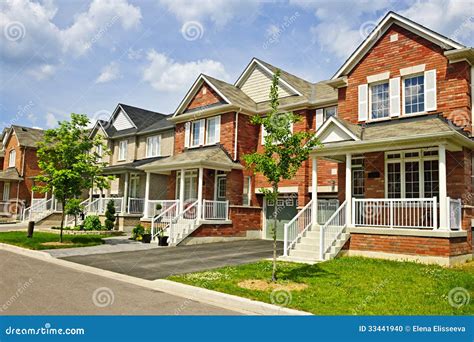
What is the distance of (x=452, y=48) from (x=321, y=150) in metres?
6.12

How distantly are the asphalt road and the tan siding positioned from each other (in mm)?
16049

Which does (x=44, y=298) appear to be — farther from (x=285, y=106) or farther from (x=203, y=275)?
(x=285, y=106)

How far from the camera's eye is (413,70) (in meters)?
15.8

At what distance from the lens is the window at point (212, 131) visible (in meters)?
23.5

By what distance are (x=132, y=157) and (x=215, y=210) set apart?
1240cm

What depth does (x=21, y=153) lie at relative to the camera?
37250 mm

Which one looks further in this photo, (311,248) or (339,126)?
(339,126)

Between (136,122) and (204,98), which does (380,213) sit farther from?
(136,122)

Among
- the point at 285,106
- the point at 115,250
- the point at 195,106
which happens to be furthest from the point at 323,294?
the point at 195,106

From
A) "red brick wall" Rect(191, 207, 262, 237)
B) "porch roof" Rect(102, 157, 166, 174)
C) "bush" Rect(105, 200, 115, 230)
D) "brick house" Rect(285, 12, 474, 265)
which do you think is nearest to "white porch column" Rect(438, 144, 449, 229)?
"brick house" Rect(285, 12, 474, 265)

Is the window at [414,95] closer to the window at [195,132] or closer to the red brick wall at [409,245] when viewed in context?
the red brick wall at [409,245]
